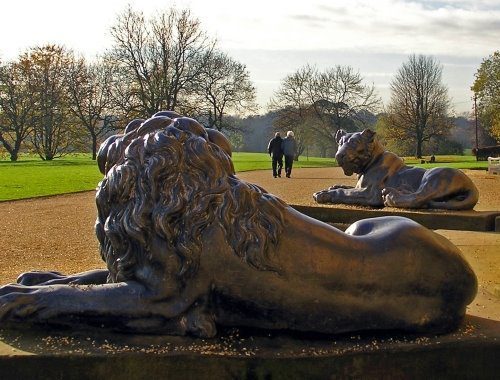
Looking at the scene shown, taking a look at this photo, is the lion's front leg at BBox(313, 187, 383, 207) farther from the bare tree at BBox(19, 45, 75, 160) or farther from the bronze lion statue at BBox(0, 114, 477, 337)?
the bare tree at BBox(19, 45, 75, 160)

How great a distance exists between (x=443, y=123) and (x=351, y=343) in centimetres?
7030

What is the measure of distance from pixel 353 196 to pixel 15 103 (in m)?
49.9

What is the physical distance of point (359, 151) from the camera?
1054cm

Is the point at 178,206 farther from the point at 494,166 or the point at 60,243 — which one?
the point at 494,166

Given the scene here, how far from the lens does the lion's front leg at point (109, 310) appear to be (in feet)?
9.26

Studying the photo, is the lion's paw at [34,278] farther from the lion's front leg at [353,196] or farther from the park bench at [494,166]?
the park bench at [494,166]

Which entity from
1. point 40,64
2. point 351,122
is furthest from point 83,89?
point 351,122

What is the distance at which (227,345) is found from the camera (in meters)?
2.85

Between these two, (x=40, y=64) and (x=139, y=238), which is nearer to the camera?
(x=139, y=238)

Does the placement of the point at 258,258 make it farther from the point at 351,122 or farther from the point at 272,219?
the point at 351,122

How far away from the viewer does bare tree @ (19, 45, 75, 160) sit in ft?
184

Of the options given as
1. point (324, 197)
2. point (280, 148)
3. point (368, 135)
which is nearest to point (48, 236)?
point (324, 197)

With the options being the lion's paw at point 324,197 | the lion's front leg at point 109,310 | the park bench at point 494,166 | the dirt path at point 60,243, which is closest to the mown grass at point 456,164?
the park bench at point 494,166

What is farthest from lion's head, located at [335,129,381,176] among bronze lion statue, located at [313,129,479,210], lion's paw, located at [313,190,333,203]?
lion's paw, located at [313,190,333,203]
